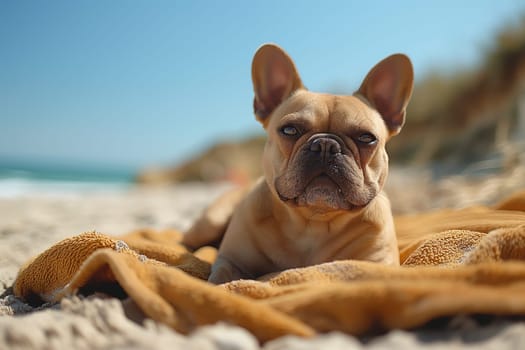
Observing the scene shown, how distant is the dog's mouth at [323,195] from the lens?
2.03 meters

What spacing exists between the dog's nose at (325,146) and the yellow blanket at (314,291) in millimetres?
592

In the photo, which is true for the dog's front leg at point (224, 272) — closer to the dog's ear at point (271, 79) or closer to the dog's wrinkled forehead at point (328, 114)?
the dog's wrinkled forehead at point (328, 114)

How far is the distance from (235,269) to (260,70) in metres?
1.09

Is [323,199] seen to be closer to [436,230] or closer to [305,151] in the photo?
[305,151]

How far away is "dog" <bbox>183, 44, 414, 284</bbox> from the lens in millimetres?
2051

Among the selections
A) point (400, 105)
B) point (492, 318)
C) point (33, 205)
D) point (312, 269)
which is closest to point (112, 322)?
point (312, 269)

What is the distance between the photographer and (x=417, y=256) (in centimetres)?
214

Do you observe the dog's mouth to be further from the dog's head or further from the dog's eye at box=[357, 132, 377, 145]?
the dog's eye at box=[357, 132, 377, 145]

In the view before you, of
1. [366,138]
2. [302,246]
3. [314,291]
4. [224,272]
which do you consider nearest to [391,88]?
[366,138]

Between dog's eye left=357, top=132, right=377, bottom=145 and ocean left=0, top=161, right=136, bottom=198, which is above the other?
dog's eye left=357, top=132, right=377, bottom=145

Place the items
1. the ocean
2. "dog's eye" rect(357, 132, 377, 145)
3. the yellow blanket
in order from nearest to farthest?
1. the yellow blanket
2. "dog's eye" rect(357, 132, 377, 145)
3. the ocean

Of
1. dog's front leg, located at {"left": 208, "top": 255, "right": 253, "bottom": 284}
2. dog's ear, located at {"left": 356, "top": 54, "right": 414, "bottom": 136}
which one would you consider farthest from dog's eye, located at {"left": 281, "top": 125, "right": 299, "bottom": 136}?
dog's front leg, located at {"left": 208, "top": 255, "right": 253, "bottom": 284}

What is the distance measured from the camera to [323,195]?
2031 millimetres

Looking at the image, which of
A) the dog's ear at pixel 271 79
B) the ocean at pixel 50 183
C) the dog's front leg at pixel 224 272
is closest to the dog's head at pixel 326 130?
the dog's ear at pixel 271 79
